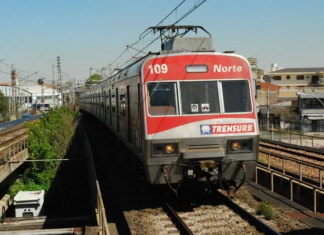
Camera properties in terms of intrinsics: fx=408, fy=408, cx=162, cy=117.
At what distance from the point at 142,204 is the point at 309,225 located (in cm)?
375

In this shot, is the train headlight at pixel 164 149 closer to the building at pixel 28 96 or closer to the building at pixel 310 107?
the building at pixel 310 107

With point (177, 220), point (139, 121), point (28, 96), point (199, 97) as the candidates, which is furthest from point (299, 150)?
point (28, 96)

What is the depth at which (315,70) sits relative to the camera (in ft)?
221

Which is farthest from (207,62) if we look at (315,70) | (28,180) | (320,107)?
(315,70)

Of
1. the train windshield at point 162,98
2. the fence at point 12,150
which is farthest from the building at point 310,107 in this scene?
the train windshield at point 162,98

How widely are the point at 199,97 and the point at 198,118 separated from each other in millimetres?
485

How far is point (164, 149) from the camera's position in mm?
8359

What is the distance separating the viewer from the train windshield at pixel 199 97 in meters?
8.62

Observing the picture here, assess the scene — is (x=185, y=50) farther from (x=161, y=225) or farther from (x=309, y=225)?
(x=309, y=225)

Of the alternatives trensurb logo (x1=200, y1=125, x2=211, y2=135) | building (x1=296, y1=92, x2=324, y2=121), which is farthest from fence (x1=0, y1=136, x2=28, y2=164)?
building (x1=296, y1=92, x2=324, y2=121)

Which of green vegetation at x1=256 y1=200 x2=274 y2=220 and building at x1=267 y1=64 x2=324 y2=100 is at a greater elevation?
building at x1=267 y1=64 x2=324 y2=100

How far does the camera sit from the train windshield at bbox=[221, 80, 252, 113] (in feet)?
28.8

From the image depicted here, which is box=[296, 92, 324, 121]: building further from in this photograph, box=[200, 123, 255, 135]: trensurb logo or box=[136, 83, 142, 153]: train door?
box=[136, 83, 142, 153]: train door

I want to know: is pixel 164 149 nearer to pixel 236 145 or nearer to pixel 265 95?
pixel 236 145
